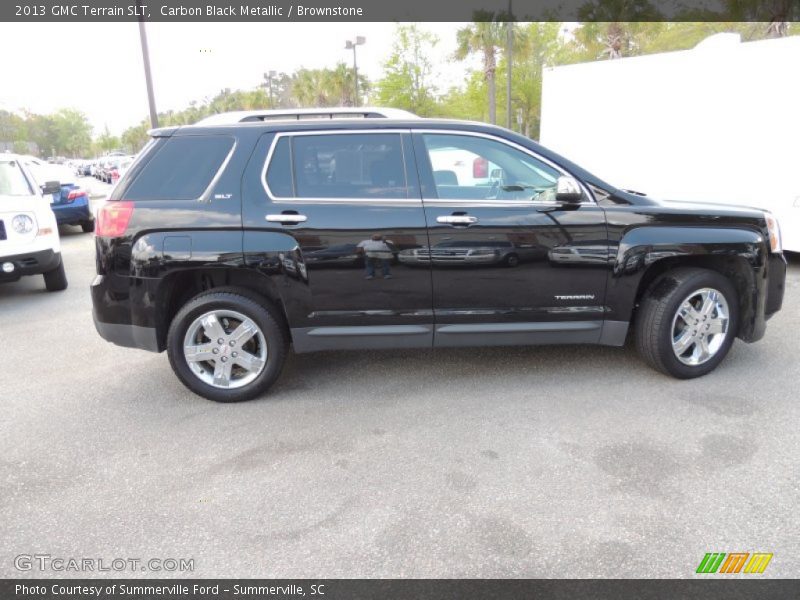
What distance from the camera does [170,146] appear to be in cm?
386

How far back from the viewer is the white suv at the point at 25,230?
21.5ft

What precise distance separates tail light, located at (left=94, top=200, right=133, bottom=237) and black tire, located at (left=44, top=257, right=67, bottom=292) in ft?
13.5

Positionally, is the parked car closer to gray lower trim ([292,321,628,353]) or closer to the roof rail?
the roof rail

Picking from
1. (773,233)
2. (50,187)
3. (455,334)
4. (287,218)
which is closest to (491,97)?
(50,187)

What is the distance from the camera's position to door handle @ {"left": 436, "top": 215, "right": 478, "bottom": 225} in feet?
12.3

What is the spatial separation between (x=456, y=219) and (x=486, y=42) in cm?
2989

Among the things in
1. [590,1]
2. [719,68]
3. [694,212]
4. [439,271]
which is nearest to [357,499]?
[439,271]

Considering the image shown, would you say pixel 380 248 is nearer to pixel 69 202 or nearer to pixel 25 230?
pixel 25 230

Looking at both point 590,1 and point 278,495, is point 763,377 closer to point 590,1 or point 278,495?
point 278,495

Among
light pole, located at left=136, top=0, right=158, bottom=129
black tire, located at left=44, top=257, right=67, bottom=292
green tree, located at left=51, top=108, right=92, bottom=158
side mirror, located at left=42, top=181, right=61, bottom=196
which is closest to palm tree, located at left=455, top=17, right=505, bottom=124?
light pole, located at left=136, top=0, right=158, bottom=129

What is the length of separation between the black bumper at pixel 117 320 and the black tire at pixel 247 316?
0.53 feet

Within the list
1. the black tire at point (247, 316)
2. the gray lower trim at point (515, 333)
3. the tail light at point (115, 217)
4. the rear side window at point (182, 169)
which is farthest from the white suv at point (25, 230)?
the gray lower trim at point (515, 333)

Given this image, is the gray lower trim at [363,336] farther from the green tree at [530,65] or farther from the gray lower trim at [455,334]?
the green tree at [530,65]

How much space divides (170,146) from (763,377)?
444cm
